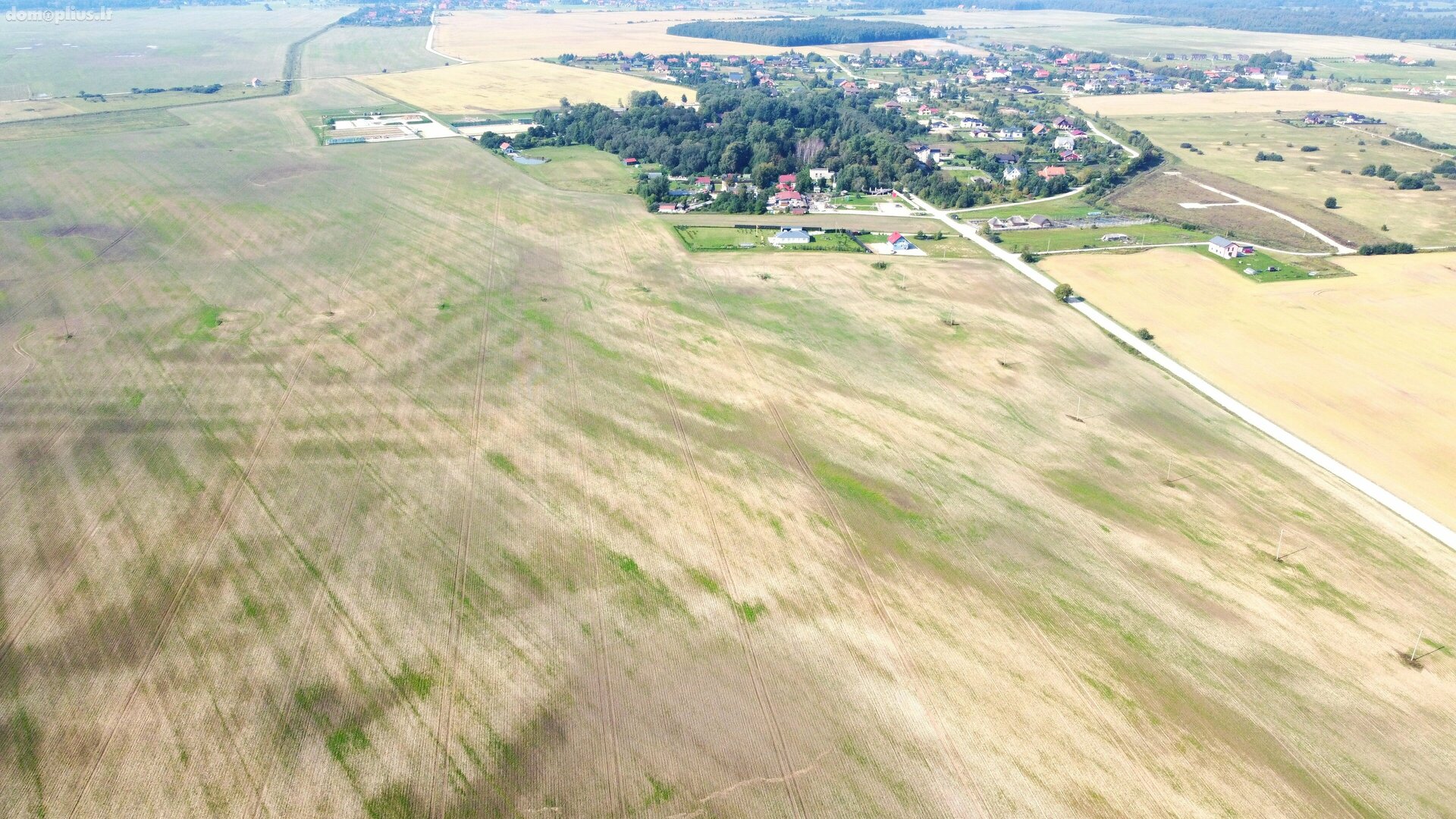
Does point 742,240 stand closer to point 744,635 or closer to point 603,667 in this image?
point 744,635

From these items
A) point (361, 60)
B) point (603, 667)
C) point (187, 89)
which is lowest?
point (603, 667)

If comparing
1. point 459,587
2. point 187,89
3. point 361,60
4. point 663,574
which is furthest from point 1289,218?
point 361,60

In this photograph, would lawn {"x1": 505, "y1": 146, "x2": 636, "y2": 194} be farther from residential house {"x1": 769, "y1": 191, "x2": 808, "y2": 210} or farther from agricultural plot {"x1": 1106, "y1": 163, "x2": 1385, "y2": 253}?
agricultural plot {"x1": 1106, "y1": 163, "x2": 1385, "y2": 253}

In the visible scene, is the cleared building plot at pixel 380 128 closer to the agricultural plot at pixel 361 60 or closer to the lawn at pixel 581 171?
the lawn at pixel 581 171

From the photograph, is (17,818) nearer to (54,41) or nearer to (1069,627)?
(1069,627)

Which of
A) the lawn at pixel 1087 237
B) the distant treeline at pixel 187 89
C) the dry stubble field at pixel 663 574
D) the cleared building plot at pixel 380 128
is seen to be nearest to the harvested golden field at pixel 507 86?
the cleared building plot at pixel 380 128
